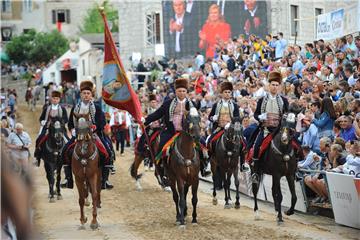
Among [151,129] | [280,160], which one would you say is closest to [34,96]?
[151,129]

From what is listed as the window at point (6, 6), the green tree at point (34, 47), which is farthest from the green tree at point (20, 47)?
the window at point (6, 6)

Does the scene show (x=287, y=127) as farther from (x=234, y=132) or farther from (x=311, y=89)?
(x=311, y=89)

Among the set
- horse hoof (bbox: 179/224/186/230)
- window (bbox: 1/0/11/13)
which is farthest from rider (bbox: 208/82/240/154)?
window (bbox: 1/0/11/13)

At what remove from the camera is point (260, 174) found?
1564cm

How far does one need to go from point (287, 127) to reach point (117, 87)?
156 inches

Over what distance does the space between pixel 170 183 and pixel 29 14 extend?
80.8 m

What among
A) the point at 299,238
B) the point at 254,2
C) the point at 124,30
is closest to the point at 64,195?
the point at 299,238

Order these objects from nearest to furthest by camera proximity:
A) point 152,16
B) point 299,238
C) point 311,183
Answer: point 299,238, point 311,183, point 152,16

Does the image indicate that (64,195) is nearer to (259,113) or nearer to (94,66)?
(259,113)

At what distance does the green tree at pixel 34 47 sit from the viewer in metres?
77.3

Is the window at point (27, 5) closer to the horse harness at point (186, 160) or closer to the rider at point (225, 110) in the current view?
the rider at point (225, 110)

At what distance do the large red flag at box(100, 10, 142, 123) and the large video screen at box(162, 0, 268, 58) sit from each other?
2300 cm

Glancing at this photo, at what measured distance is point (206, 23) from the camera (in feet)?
141

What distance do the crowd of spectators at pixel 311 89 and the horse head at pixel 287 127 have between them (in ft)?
3.45
